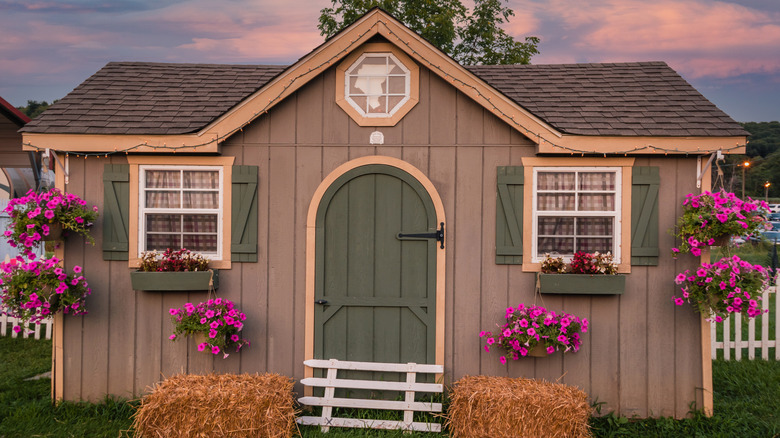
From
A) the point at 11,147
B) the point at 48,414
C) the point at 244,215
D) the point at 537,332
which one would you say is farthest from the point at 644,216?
the point at 11,147

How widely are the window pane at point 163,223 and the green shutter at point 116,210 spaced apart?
207 mm

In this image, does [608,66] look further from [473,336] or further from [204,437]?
[204,437]

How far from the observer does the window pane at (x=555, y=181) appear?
15.6 ft

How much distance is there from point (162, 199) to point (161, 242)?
43 centimetres

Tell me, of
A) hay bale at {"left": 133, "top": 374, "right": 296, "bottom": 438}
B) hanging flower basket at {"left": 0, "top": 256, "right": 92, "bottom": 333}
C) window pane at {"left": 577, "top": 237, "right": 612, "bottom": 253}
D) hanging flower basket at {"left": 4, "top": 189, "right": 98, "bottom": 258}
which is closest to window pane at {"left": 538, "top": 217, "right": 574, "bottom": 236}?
window pane at {"left": 577, "top": 237, "right": 612, "bottom": 253}

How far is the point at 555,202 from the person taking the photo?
4.77 m

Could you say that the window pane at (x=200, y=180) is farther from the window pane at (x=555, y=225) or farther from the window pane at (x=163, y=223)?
the window pane at (x=555, y=225)

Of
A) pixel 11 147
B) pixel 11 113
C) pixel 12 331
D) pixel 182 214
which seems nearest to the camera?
pixel 182 214

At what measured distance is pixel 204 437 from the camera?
389 centimetres

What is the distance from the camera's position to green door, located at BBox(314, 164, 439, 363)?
479cm

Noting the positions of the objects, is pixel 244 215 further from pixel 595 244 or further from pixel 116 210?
pixel 595 244

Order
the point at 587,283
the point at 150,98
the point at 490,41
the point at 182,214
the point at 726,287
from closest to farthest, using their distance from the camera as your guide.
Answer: the point at 726,287 → the point at 587,283 → the point at 182,214 → the point at 150,98 → the point at 490,41

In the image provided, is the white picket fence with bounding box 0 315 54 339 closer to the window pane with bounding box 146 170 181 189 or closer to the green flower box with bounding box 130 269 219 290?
the green flower box with bounding box 130 269 219 290

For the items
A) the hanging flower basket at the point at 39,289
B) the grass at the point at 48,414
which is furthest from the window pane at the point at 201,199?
the grass at the point at 48,414
